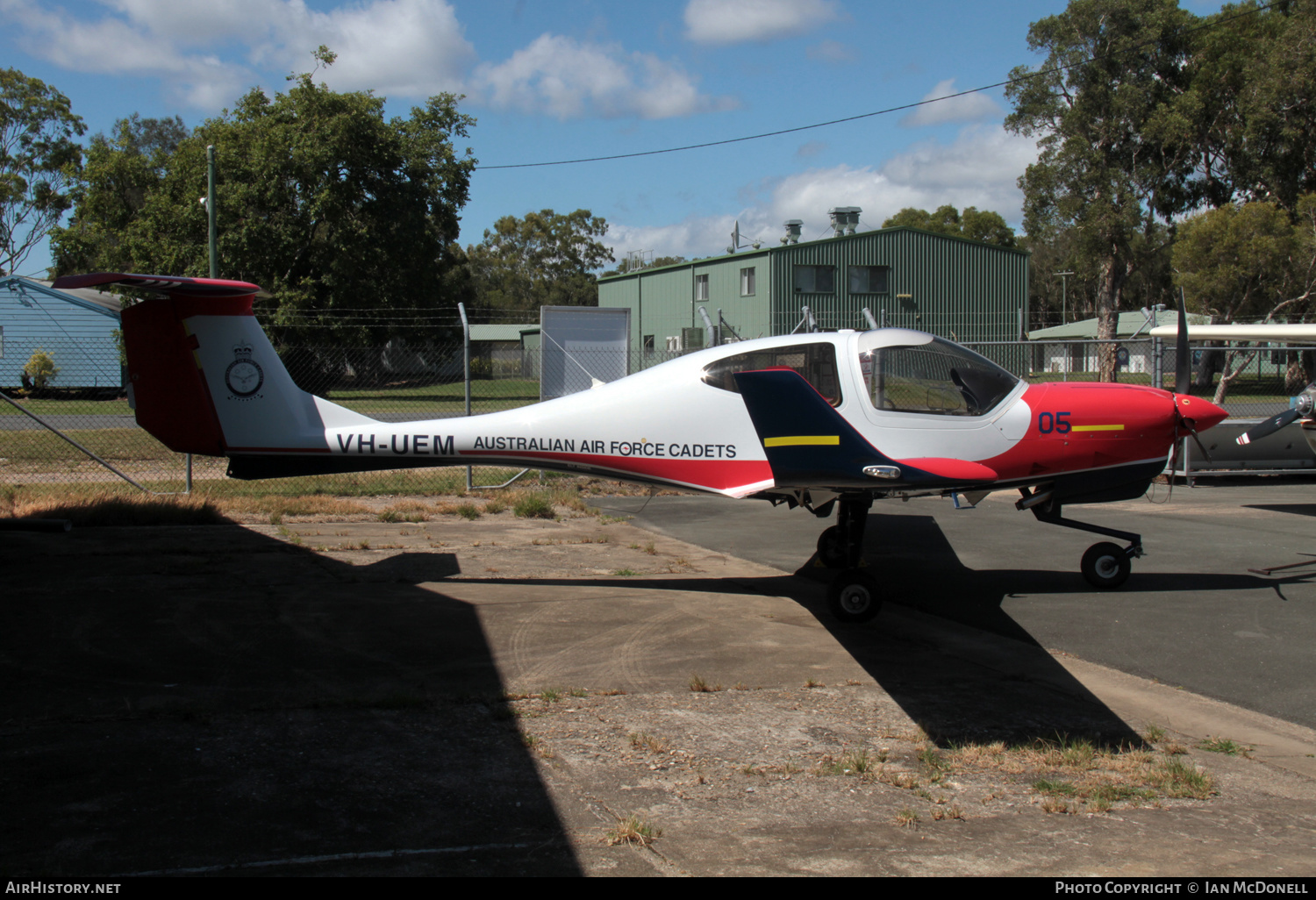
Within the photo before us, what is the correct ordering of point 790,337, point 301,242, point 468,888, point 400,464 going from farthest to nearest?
point 301,242, point 400,464, point 790,337, point 468,888

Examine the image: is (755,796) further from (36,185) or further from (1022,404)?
(36,185)

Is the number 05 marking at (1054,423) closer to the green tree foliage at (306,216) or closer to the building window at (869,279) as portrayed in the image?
the green tree foliage at (306,216)

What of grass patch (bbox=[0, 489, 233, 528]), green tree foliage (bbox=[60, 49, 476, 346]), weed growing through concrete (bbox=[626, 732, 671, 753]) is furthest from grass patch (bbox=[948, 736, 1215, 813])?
green tree foliage (bbox=[60, 49, 476, 346])

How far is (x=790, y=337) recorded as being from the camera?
7172 mm

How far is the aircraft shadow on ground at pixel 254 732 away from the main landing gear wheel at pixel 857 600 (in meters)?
2.62

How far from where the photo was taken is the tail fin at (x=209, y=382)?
24.9 ft

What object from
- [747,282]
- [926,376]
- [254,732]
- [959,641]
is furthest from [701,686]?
[747,282]

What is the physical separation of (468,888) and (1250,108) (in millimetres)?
44054

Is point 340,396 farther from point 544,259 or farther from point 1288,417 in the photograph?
point 544,259

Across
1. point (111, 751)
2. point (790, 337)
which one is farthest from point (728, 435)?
point (111, 751)

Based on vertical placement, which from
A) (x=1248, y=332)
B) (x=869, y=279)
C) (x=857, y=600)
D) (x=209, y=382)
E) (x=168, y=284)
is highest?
(x=869, y=279)

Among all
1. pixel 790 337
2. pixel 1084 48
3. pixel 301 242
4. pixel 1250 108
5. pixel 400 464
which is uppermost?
pixel 1084 48

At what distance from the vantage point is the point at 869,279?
36.4 metres

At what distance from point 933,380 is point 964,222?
85573 mm
